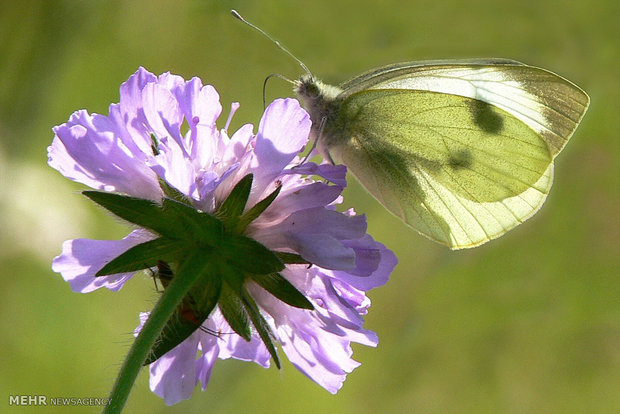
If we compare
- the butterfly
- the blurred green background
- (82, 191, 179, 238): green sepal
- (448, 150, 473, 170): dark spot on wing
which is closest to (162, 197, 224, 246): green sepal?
(82, 191, 179, 238): green sepal

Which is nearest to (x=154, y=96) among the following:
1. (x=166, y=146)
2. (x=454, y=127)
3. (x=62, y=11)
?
(x=166, y=146)

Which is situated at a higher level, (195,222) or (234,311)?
(195,222)

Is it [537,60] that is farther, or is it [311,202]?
[537,60]

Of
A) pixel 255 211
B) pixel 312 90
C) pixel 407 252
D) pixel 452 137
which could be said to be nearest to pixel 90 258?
pixel 255 211

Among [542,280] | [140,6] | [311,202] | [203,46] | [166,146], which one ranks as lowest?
[542,280]

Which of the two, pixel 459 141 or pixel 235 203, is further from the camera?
pixel 459 141

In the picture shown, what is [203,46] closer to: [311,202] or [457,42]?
[457,42]

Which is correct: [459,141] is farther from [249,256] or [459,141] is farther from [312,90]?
[249,256]
